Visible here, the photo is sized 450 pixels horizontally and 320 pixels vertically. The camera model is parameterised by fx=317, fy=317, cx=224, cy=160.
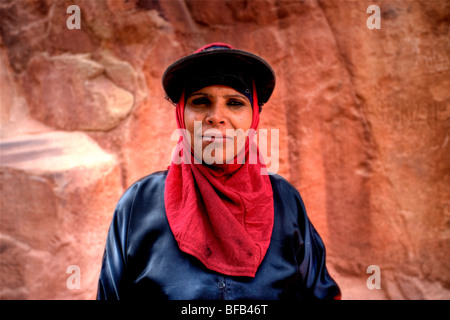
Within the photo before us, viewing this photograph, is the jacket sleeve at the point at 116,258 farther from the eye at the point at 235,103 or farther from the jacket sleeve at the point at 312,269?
the jacket sleeve at the point at 312,269

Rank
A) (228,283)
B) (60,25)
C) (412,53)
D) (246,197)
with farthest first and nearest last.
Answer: (60,25)
(412,53)
(246,197)
(228,283)

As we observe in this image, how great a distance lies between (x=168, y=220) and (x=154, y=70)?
1650 mm

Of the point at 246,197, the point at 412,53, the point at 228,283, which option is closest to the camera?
the point at 228,283

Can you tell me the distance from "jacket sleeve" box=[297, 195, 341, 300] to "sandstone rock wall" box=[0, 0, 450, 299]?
3.84ft

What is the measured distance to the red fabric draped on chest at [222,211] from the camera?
1110 millimetres

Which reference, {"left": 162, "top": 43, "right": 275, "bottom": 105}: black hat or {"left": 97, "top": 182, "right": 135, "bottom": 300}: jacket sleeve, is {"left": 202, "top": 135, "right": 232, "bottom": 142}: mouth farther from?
{"left": 97, "top": 182, "right": 135, "bottom": 300}: jacket sleeve

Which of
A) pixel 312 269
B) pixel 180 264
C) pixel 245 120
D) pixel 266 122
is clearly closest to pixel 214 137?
pixel 245 120

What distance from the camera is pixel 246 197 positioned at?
1202 millimetres

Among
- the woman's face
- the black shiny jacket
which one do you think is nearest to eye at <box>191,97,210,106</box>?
the woman's face

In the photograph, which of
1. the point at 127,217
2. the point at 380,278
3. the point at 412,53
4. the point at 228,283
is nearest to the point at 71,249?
the point at 127,217

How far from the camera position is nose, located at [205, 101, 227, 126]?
1.15 metres

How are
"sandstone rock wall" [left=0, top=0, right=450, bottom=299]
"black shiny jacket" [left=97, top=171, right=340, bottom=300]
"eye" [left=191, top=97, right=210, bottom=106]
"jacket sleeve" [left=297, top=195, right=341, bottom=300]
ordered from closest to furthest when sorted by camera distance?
"black shiny jacket" [left=97, top=171, right=340, bottom=300] < "eye" [left=191, top=97, right=210, bottom=106] < "jacket sleeve" [left=297, top=195, right=341, bottom=300] < "sandstone rock wall" [left=0, top=0, right=450, bottom=299]

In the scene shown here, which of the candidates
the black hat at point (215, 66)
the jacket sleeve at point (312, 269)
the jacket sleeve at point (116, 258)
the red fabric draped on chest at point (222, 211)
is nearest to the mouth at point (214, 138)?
the red fabric draped on chest at point (222, 211)
